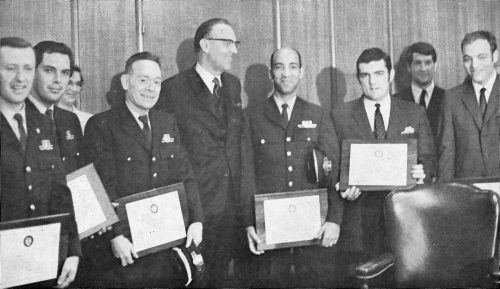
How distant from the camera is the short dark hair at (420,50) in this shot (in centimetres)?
296

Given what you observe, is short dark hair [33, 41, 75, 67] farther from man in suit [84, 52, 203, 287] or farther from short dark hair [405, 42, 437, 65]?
short dark hair [405, 42, 437, 65]

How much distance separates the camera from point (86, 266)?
8.01 ft

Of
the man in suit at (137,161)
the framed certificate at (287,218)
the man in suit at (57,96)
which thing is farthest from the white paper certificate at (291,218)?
the man in suit at (57,96)

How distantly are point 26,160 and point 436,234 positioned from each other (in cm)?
200

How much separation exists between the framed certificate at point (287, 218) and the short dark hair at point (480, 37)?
127cm

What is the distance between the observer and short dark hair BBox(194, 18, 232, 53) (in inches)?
104

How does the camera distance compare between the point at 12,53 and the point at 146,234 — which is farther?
the point at 146,234

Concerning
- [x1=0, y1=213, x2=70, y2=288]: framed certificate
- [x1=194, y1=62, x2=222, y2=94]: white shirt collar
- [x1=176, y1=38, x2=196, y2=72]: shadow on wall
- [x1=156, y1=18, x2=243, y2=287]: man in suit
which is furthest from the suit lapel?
[x1=0, y1=213, x2=70, y2=288]: framed certificate

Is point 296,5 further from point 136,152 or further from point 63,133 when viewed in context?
point 63,133

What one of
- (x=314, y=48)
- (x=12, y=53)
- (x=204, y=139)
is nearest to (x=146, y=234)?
(x=204, y=139)

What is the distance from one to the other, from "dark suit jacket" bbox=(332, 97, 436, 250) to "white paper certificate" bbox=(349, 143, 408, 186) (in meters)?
0.08

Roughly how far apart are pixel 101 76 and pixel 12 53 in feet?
1.35

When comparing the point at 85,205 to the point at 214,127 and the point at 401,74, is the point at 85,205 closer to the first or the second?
the point at 214,127

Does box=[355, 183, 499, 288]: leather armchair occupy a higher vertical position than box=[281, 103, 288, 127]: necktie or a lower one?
lower
